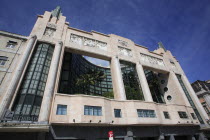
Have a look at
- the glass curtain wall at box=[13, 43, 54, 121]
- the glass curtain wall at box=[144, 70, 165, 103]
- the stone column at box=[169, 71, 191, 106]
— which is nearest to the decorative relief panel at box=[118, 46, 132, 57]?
the glass curtain wall at box=[144, 70, 165, 103]

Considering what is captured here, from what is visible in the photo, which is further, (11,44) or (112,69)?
(112,69)

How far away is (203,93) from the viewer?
3384cm

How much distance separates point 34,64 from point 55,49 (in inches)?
163

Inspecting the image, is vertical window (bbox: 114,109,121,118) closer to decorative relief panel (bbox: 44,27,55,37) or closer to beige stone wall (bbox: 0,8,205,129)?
beige stone wall (bbox: 0,8,205,129)

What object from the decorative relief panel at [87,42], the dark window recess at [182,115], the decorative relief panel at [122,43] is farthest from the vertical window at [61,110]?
the dark window recess at [182,115]

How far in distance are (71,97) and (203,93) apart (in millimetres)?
38691

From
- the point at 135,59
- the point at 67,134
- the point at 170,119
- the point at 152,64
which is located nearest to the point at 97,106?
the point at 67,134

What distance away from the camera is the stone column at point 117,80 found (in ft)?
64.2

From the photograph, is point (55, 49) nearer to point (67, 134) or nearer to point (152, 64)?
point (67, 134)

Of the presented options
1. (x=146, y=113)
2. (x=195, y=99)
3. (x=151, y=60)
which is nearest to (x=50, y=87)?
(x=146, y=113)

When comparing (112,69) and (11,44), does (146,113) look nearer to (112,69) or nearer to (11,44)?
(112,69)

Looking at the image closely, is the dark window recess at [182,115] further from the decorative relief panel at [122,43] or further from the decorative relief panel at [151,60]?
the decorative relief panel at [122,43]

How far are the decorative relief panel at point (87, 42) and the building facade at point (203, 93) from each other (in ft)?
107

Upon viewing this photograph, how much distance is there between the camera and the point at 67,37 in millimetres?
22984
